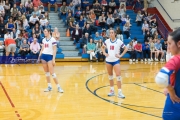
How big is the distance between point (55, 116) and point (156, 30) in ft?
54.2

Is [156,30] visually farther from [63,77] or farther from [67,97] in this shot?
[67,97]

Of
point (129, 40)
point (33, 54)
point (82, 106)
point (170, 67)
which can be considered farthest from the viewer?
point (129, 40)

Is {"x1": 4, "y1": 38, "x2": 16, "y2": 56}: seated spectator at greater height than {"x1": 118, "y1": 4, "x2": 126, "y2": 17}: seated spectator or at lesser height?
lesser

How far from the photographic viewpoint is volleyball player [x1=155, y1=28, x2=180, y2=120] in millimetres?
2766

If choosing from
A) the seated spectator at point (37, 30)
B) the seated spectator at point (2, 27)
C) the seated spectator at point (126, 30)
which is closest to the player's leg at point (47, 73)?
the seated spectator at point (37, 30)

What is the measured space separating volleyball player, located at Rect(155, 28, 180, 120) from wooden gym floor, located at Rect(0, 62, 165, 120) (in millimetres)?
3537

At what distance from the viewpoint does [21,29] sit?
18062mm

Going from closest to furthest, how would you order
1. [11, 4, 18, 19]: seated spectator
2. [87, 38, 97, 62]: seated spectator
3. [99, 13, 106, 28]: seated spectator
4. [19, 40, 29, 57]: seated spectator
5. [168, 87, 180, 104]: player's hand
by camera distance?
[168, 87, 180, 104]: player's hand → [19, 40, 29, 57]: seated spectator → [87, 38, 97, 62]: seated spectator → [11, 4, 18, 19]: seated spectator → [99, 13, 106, 28]: seated spectator

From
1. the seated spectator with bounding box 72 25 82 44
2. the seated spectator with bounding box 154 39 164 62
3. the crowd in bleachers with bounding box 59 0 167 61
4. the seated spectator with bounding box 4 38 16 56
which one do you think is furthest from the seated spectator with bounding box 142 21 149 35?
the seated spectator with bounding box 4 38 16 56

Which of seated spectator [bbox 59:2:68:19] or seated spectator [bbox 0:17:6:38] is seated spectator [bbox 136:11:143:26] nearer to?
seated spectator [bbox 59:2:68:19]

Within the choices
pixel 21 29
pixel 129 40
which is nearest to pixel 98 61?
pixel 129 40

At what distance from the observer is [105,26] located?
21.2 meters

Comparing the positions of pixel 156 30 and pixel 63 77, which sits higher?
pixel 156 30

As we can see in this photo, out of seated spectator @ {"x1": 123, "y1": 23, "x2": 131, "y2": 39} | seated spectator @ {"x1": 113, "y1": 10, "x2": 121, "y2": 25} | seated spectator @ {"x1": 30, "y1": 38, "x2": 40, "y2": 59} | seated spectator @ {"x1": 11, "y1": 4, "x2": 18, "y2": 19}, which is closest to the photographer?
seated spectator @ {"x1": 30, "y1": 38, "x2": 40, "y2": 59}
